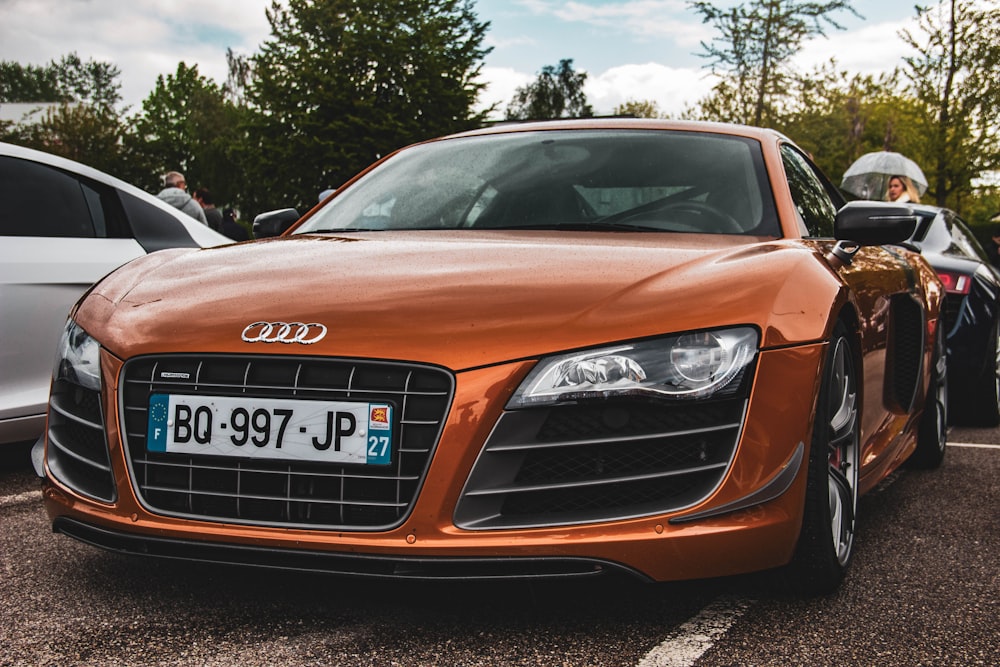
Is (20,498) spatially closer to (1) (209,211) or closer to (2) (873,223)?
(2) (873,223)

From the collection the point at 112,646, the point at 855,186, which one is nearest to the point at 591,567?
the point at 112,646

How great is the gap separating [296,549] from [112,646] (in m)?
0.46

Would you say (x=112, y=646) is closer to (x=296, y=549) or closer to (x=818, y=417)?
(x=296, y=549)

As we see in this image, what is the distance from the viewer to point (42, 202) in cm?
480

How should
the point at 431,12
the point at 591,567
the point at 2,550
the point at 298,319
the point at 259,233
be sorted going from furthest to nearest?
the point at 431,12 < the point at 259,233 < the point at 2,550 < the point at 298,319 < the point at 591,567

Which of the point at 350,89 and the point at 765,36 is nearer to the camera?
the point at 765,36

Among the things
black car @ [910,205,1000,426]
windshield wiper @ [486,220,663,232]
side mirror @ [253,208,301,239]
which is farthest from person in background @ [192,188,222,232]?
windshield wiper @ [486,220,663,232]

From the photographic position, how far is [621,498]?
7.72ft

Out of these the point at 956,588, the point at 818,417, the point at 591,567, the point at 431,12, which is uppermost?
the point at 431,12

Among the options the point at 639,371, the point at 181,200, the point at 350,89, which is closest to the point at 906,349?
the point at 639,371

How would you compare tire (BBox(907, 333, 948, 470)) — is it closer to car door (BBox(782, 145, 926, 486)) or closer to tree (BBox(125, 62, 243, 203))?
car door (BBox(782, 145, 926, 486))

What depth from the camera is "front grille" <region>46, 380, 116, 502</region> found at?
8.50ft

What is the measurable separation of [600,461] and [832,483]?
88cm

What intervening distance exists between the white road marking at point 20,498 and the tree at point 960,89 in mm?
23772
